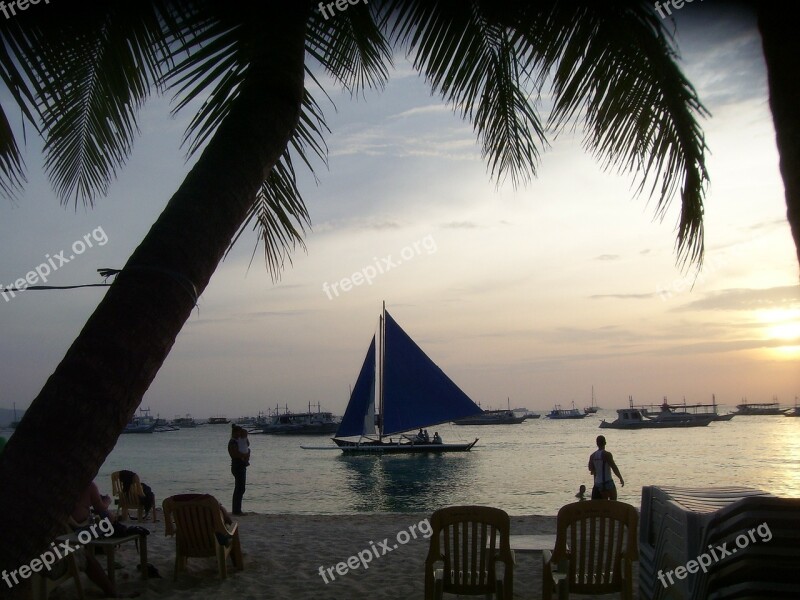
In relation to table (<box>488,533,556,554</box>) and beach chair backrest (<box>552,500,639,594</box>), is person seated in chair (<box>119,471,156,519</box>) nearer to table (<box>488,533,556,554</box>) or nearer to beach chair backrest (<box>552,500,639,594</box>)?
table (<box>488,533,556,554</box>)

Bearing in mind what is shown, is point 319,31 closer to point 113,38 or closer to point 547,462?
point 113,38

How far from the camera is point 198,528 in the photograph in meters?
6.77

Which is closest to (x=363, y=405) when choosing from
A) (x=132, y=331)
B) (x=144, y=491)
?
(x=144, y=491)

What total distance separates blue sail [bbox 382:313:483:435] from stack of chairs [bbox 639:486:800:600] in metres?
28.6

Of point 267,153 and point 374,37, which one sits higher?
point 374,37

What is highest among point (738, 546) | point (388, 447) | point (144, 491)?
point (738, 546)

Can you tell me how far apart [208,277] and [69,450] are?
0.65 metres

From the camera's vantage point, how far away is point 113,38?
3.20m

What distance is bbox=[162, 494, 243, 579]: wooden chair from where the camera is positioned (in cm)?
671

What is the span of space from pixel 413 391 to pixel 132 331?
104ft

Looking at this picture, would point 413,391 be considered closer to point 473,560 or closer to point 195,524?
point 195,524

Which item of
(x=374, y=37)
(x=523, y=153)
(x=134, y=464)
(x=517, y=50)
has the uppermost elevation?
(x=374, y=37)

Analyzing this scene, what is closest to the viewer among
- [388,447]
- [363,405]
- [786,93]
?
[786,93]

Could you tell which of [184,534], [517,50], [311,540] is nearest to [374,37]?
[517,50]
